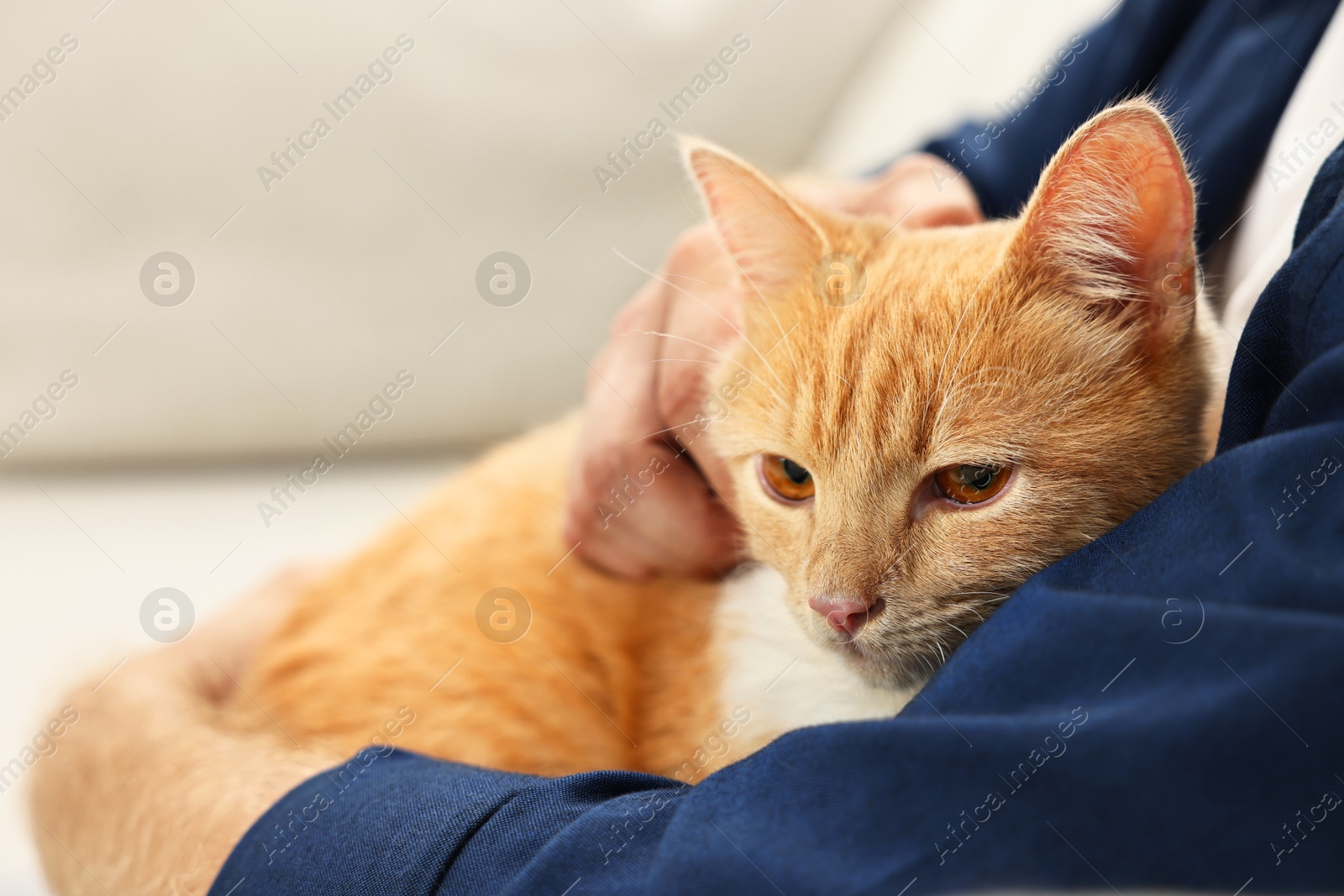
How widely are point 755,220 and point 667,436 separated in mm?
447

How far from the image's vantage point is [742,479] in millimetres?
1331

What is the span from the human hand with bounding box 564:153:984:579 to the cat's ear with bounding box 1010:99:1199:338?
45cm

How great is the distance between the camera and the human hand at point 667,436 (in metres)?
1.55

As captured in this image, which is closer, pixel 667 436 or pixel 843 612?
pixel 843 612

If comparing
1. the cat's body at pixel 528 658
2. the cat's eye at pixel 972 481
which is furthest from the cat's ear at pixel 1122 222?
the cat's body at pixel 528 658

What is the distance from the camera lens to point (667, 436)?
162 cm

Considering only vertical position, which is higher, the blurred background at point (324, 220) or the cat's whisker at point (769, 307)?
the blurred background at point (324, 220)

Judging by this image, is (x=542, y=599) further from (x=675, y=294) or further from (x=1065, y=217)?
(x=1065, y=217)

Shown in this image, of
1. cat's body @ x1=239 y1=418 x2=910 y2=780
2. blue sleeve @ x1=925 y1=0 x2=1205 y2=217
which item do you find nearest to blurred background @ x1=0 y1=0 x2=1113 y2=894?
blue sleeve @ x1=925 y1=0 x2=1205 y2=217

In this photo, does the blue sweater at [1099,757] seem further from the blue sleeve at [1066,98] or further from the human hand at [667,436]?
the blue sleeve at [1066,98]

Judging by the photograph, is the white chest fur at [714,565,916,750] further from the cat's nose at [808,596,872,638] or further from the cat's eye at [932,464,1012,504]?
the cat's eye at [932,464,1012,504]

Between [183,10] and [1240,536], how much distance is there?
2.75 metres

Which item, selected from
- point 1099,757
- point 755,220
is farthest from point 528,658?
point 1099,757

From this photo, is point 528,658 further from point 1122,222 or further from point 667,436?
point 1122,222
